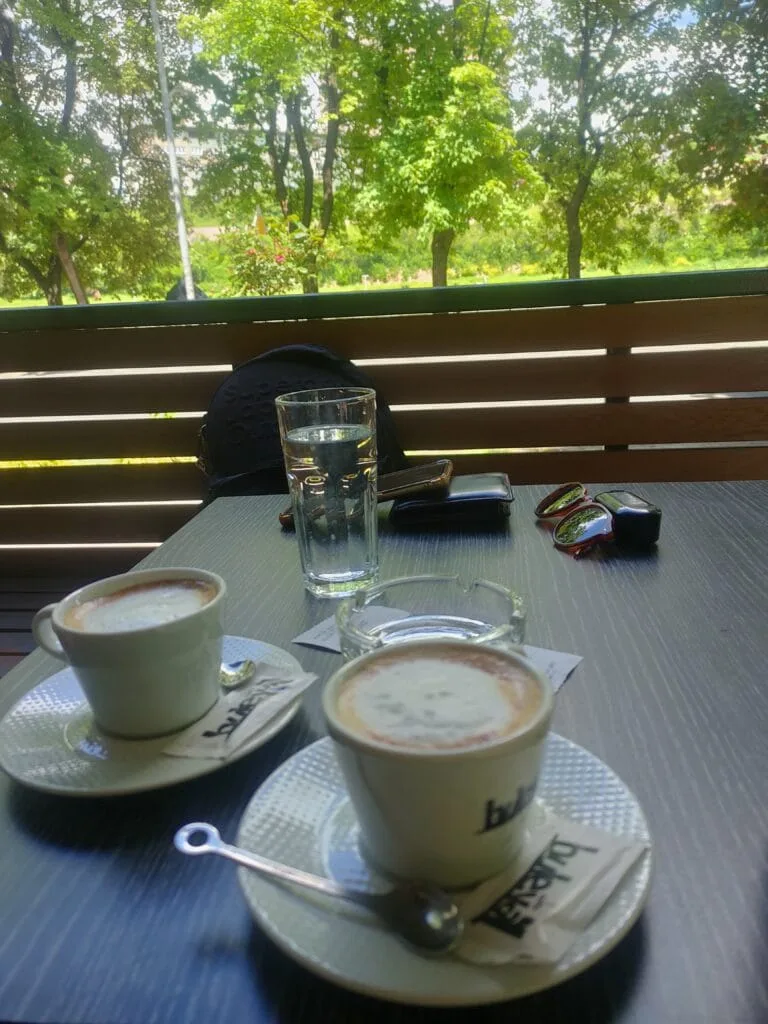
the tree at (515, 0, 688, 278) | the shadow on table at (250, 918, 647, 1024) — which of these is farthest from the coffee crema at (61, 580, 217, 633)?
the tree at (515, 0, 688, 278)

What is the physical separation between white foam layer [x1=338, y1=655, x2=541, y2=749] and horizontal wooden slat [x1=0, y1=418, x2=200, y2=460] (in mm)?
1962

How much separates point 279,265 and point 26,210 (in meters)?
1.46

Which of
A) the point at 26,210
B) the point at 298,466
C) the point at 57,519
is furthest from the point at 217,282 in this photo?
the point at 298,466

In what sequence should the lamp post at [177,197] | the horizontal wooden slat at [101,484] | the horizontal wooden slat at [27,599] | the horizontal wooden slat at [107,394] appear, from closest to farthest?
the horizontal wooden slat at [27,599] < the horizontal wooden slat at [107,394] < the horizontal wooden slat at [101,484] < the lamp post at [177,197]

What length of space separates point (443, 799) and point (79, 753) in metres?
0.31

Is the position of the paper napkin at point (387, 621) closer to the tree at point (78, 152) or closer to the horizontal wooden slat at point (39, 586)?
the horizontal wooden slat at point (39, 586)

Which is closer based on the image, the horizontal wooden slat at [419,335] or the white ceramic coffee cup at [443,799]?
the white ceramic coffee cup at [443,799]

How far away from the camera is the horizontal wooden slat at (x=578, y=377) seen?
2.03 metres

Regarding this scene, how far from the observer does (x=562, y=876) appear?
1.22ft

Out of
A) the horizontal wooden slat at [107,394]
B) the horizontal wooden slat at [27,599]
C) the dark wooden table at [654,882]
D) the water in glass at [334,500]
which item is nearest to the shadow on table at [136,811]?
the dark wooden table at [654,882]

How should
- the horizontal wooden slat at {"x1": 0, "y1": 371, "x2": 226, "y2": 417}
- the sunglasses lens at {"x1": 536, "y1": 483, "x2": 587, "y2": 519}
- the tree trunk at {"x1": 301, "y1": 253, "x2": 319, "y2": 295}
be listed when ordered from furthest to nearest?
the tree trunk at {"x1": 301, "y1": 253, "x2": 319, "y2": 295}
the horizontal wooden slat at {"x1": 0, "y1": 371, "x2": 226, "y2": 417}
the sunglasses lens at {"x1": 536, "y1": 483, "x2": 587, "y2": 519}

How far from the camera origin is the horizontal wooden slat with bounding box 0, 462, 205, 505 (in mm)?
2322

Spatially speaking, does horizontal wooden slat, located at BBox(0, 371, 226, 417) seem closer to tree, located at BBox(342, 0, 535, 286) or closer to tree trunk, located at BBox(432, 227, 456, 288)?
tree trunk, located at BBox(432, 227, 456, 288)

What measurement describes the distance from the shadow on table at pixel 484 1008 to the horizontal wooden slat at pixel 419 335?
6.20 ft
